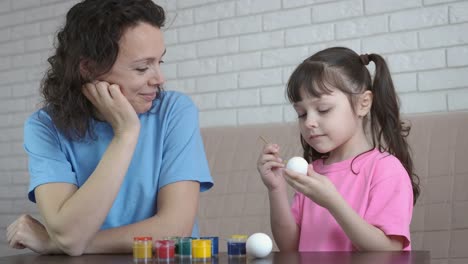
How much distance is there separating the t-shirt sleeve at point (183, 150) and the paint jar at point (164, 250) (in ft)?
1.42

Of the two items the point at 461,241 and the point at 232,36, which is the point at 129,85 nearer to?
the point at 461,241

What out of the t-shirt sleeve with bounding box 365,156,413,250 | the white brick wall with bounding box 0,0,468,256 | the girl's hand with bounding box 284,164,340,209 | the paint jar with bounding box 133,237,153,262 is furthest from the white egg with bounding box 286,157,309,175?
the white brick wall with bounding box 0,0,468,256

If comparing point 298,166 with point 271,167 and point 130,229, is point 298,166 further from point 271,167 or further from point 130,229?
point 130,229

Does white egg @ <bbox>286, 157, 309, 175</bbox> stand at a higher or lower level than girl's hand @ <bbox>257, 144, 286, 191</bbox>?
higher

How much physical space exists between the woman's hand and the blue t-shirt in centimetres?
14

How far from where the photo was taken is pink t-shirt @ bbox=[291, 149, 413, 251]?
1634 millimetres

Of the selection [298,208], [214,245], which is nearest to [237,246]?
[214,245]

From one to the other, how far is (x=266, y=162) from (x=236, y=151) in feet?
4.00

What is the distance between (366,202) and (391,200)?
0.07 m

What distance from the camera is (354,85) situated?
6.02ft

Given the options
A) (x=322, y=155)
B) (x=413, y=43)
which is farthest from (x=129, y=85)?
(x=413, y=43)

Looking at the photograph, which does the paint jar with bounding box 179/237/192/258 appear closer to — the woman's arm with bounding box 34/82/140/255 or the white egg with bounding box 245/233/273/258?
the white egg with bounding box 245/233/273/258

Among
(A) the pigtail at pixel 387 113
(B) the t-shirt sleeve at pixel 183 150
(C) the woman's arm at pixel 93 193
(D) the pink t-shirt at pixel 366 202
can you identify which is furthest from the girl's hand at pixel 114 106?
(A) the pigtail at pixel 387 113

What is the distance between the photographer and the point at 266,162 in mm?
1759
